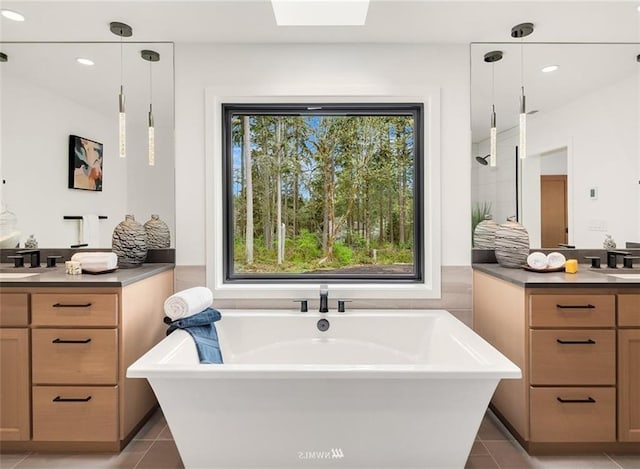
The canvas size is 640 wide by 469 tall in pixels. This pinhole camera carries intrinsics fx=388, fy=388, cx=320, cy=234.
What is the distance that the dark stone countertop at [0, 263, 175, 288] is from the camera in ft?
6.73

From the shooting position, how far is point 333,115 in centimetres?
283

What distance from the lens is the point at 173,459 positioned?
2.03 metres

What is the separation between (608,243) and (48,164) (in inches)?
155

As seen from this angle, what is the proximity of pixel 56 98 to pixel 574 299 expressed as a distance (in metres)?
3.50

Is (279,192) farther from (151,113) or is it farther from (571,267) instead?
(571,267)

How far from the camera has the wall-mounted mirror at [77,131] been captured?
267 cm

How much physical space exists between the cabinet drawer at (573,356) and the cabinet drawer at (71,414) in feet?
7.47

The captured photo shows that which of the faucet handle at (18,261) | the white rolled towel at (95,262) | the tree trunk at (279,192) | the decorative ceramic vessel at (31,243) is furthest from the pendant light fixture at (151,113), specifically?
the faucet handle at (18,261)

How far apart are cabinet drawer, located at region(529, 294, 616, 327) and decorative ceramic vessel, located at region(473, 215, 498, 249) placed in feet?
2.34

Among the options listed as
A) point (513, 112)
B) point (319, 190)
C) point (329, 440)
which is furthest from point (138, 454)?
point (513, 112)

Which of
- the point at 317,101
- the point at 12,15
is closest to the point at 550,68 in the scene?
the point at 317,101

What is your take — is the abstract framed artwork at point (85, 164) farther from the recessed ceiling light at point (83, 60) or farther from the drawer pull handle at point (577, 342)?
the drawer pull handle at point (577, 342)

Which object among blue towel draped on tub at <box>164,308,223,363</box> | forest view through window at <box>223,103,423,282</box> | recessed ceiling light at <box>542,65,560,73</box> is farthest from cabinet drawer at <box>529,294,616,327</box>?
blue towel draped on tub at <box>164,308,223,363</box>

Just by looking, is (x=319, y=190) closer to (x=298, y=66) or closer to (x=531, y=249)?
(x=298, y=66)
